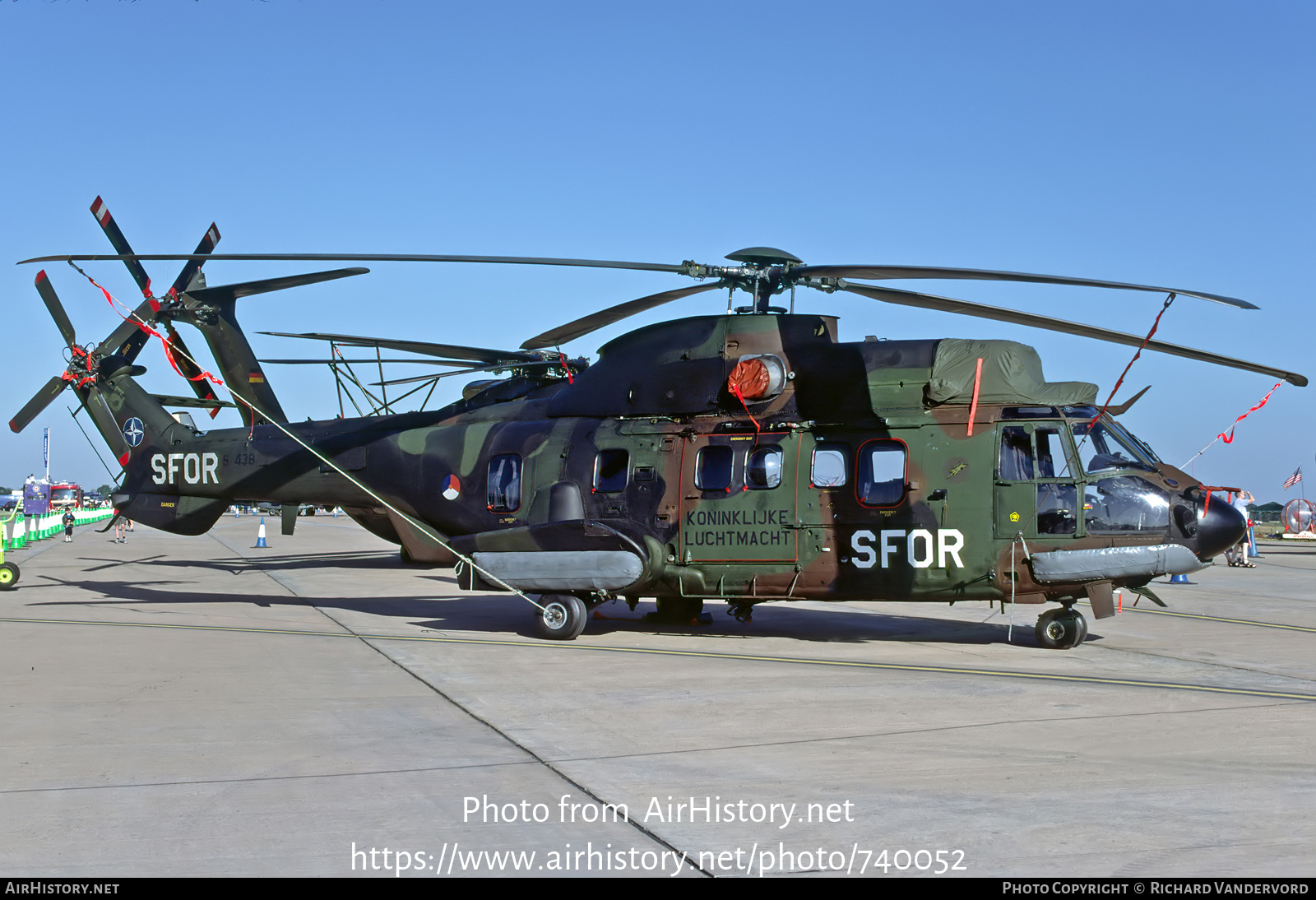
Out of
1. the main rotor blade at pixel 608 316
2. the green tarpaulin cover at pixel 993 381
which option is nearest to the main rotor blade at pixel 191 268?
the main rotor blade at pixel 608 316

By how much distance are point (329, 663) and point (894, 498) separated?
6.12 m

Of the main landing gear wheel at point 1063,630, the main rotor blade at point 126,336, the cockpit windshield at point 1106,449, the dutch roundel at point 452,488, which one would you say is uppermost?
the main rotor blade at point 126,336

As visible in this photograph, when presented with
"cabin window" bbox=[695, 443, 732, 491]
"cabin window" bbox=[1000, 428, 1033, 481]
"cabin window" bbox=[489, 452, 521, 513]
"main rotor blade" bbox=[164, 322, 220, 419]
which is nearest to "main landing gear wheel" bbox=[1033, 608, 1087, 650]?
"cabin window" bbox=[1000, 428, 1033, 481]

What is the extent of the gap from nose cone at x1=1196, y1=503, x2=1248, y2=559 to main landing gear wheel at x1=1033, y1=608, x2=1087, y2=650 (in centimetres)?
142

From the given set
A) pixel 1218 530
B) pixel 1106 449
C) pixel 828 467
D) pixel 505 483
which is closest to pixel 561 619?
pixel 505 483

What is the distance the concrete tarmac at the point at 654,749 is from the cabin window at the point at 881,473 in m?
1.65

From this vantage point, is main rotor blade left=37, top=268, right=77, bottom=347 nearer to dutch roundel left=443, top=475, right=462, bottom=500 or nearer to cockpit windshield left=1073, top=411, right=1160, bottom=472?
dutch roundel left=443, top=475, right=462, bottom=500

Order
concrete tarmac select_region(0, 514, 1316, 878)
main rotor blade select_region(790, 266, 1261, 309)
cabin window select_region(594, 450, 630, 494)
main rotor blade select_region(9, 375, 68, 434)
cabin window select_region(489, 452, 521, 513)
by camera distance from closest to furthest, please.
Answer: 1. concrete tarmac select_region(0, 514, 1316, 878)
2. main rotor blade select_region(790, 266, 1261, 309)
3. cabin window select_region(594, 450, 630, 494)
4. cabin window select_region(489, 452, 521, 513)
5. main rotor blade select_region(9, 375, 68, 434)

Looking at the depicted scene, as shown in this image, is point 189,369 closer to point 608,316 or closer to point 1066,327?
point 608,316

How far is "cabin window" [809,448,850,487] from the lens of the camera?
1252cm

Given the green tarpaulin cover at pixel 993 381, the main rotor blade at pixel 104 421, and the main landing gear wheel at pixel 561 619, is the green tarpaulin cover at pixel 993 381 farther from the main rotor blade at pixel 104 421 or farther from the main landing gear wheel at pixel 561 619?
the main rotor blade at pixel 104 421

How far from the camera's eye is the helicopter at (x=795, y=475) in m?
11.7
